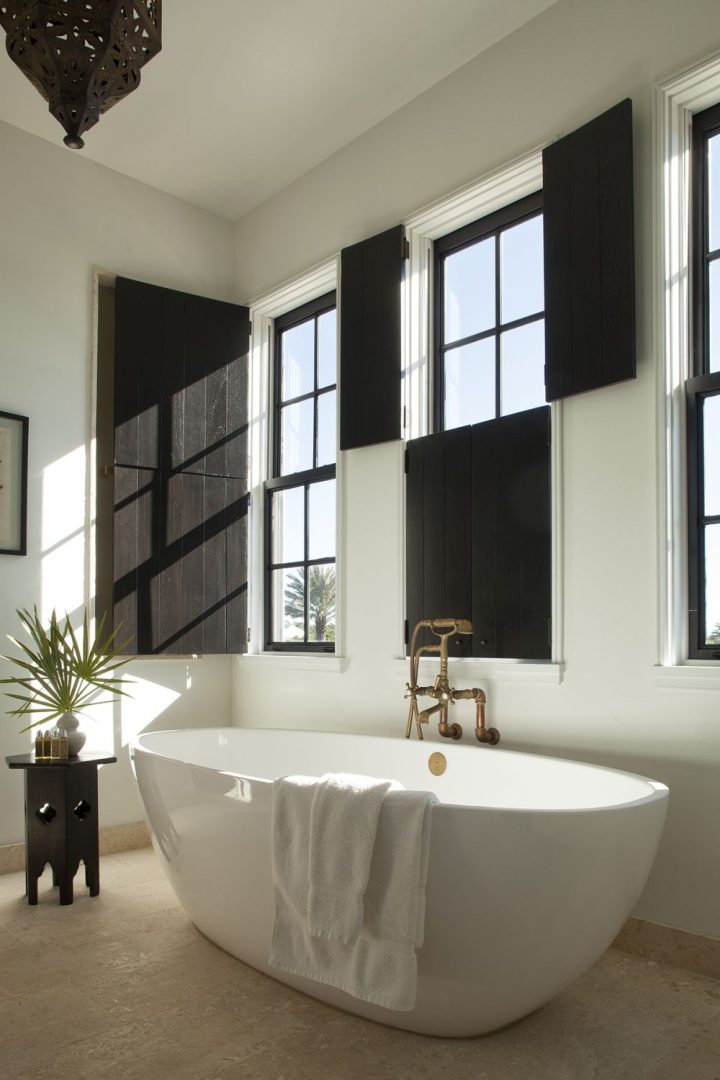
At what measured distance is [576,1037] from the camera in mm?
2062

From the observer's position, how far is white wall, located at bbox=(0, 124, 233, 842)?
3.76 m

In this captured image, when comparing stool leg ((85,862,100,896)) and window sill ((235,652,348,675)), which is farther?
window sill ((235,652,348,675))

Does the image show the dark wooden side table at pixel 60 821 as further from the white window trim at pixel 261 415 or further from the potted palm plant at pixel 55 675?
the white window trim at pixel 261 415

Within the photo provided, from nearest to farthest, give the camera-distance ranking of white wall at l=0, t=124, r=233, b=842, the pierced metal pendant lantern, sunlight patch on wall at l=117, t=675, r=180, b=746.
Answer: the pierced metal pendant lantern
white wall at l=0, t=124, r=233, b=842
sunlight patch on wall at l=117, t=675, r=180, b=746

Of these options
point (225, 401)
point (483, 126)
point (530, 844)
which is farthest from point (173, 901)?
point (483, 126)

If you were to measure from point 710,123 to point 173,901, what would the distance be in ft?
10.3

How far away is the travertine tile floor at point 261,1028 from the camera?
194 centimetres

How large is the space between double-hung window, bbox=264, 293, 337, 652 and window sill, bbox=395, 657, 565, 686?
2.46ft

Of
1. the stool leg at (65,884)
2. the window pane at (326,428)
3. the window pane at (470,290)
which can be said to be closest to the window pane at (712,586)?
the window pane at (470,290)

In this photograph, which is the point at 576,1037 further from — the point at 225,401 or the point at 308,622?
the point at 225,401

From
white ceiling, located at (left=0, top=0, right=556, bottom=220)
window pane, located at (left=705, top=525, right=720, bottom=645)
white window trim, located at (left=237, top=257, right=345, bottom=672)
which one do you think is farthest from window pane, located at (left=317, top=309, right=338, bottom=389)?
window pane, located at (left=705, top=525, right=720, bottom=645)

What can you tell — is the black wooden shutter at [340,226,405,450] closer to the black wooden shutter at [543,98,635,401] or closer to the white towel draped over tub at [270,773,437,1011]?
the black wooden shutter at [543,98,635,401]

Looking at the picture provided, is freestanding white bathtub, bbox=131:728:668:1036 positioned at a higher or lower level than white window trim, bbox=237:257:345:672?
lower

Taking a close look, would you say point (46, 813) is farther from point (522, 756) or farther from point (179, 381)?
point (179, 381)
